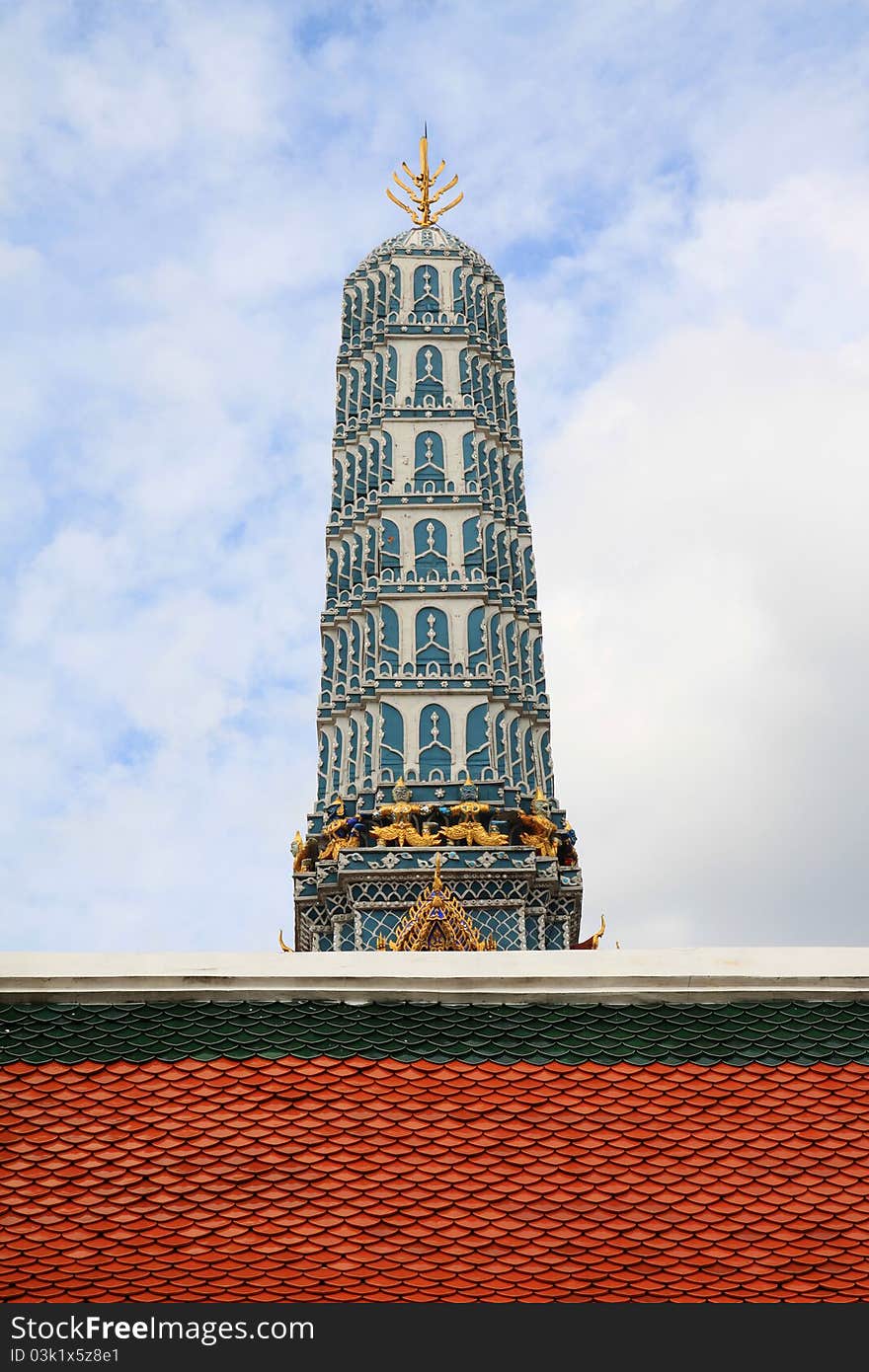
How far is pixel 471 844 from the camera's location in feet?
98.1

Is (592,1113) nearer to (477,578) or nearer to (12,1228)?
(12,1228)

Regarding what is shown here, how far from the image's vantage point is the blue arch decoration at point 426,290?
3706 centimetres

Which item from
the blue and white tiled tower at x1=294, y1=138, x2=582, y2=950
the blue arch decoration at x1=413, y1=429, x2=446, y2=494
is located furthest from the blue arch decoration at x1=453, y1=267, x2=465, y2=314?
the blue arch decoration at x1=413, y1=429, x2=446, y2=494

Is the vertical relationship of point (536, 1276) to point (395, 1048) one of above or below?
below

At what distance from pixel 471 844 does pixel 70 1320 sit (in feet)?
70.8

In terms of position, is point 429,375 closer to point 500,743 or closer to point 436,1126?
point 500,743

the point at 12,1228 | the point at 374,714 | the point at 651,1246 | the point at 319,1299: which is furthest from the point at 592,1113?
the point at 374,714

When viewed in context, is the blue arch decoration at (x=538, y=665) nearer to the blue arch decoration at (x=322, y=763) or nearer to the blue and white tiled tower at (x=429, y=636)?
the blue and white tiled tower at (x=429, y=636)

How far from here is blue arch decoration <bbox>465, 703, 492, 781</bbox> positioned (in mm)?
31188

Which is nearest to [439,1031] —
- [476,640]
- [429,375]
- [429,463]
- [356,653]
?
[476,640]

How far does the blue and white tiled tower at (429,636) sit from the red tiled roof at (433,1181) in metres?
18.1

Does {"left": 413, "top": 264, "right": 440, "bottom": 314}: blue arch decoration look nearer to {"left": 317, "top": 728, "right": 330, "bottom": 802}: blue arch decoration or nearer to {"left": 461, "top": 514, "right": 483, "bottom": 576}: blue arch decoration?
{"left": 461, "top": 514, "right": 483, "bottom": 576}: blue arch decoration

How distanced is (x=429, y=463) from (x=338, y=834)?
804 cm

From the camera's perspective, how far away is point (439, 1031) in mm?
11328
